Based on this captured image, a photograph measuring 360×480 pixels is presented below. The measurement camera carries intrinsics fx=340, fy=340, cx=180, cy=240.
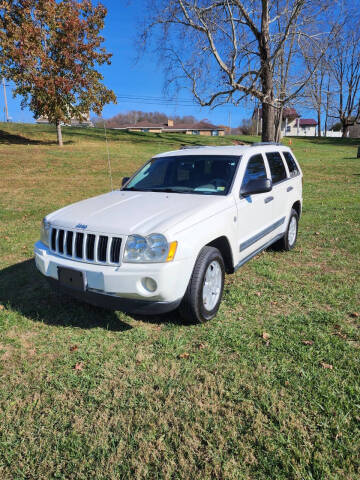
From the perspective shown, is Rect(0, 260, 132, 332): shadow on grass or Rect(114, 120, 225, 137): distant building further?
Rect(114, 120, 225, 137): distant building

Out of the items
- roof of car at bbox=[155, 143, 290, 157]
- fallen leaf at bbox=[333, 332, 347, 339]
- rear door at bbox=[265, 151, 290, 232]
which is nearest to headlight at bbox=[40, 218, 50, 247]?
roof of car at bbox=[155, 143, 290, 157]

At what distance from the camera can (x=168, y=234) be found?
292 centimetres

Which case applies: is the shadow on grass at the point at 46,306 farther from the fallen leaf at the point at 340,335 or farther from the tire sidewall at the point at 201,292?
the fallen leaf at the point at 340,335

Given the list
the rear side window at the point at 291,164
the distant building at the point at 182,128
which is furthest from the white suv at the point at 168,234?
the distant building at the point at 182,128

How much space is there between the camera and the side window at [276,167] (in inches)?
198

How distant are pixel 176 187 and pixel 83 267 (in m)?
1.70

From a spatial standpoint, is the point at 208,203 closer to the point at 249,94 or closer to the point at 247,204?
the point at 247,204

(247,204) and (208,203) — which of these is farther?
(247,204)

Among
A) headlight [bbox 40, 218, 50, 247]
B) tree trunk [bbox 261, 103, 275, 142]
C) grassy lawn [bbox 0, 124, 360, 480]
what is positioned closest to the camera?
grassy lawn [bbox 0, 124, 360, 480]

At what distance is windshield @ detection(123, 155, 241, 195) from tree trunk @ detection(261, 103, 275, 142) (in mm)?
12932

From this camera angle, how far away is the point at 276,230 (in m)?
5.16

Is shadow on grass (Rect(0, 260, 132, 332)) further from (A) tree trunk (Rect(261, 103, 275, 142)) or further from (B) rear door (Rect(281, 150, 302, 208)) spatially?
(A) tree trunk (Rect(261, 103, 275, 142))

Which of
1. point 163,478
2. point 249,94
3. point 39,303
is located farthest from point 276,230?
point 249,94

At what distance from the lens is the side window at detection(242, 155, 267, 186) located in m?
4.27
